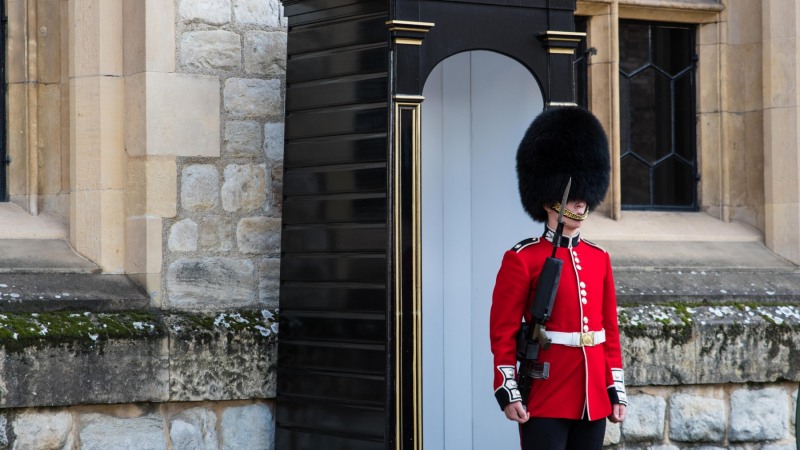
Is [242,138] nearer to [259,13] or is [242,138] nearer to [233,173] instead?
[233,173]

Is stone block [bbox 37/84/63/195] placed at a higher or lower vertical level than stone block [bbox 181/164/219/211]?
higher

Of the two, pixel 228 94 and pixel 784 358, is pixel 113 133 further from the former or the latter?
pixel 784 358

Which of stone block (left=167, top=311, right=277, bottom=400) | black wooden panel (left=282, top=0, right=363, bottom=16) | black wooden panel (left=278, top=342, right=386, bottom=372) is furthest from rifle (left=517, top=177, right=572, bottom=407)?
stone block (left=167, top=311, right=277, bottom=400)

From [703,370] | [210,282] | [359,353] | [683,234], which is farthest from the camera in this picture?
[683,234]

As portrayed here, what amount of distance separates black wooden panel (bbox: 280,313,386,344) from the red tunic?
531mm

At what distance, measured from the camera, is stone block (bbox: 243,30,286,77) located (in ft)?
16.8

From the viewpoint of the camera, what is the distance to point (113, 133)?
16.5ft

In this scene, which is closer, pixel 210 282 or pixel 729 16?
pixel 210 282

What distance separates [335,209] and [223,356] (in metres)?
0.69

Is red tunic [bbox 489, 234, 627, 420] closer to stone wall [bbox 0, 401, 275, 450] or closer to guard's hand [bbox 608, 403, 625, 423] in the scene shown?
guard's hand [bbox 608, 403, 625, 423]

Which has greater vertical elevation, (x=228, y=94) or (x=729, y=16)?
(x=729, y=16)

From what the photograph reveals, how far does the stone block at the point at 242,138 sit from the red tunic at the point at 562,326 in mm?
1387

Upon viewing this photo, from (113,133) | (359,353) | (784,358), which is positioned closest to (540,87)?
(359,353)

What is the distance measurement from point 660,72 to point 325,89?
2.22 meters
